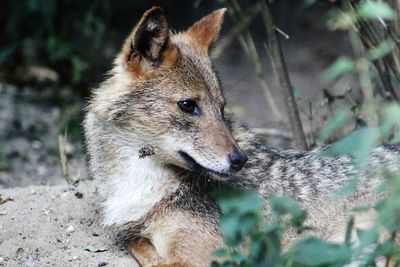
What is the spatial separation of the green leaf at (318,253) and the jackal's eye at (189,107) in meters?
2.06

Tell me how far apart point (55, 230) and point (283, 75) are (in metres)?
2.46

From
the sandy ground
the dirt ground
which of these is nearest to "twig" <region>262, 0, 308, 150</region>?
the dirt ground

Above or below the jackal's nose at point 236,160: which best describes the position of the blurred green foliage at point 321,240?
above

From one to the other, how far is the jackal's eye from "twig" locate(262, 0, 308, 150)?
181cm

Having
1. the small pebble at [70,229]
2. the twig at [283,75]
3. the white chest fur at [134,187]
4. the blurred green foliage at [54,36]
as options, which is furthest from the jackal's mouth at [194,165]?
the blurred green foliage at [54,36]

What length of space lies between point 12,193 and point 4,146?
3.28 meters

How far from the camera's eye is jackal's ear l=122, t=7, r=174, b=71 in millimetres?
5336

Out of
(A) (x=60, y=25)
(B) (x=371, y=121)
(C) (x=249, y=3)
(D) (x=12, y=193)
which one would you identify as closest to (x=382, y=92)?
(B) (x=371, y=121)

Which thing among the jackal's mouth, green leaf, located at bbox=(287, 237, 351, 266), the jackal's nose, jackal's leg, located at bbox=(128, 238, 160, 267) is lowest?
jackal's leg, located at bbox=(128, 238, 160, 267)

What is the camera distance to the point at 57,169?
9398 millimetres

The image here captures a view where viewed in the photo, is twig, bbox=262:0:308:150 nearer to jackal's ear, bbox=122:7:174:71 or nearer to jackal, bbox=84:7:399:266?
jackal, bbox=84:7:399:266

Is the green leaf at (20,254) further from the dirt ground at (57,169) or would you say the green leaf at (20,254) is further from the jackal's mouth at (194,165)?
the jackal's mouth at (194,165)

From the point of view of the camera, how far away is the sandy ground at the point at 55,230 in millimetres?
5555

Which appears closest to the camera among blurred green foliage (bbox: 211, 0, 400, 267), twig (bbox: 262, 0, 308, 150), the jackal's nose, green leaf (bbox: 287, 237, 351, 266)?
blurred green foliage (bbox: 211, 0, 400, 267)
